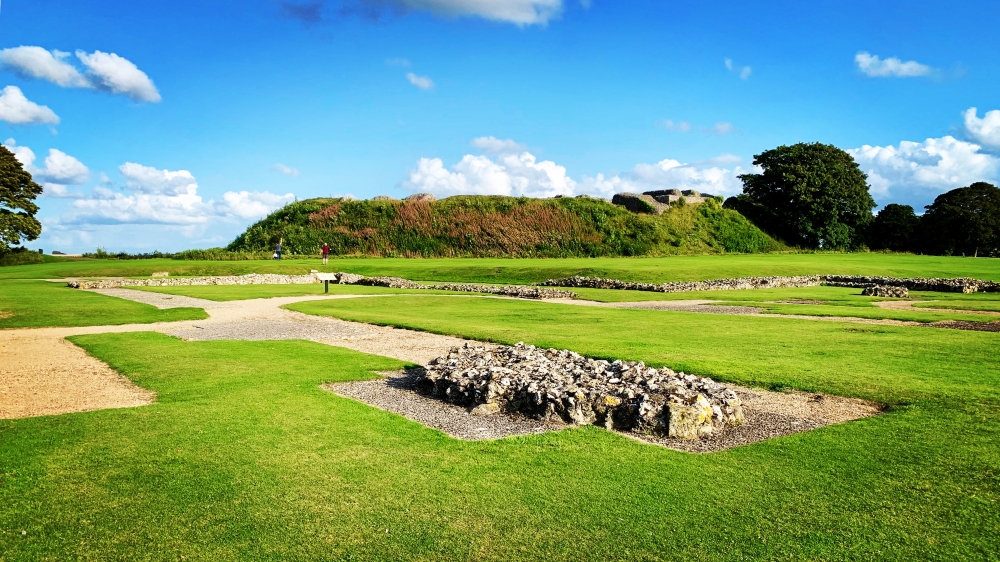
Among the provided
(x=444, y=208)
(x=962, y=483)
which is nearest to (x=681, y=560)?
(x=962, y=483)

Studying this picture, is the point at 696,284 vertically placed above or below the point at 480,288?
above

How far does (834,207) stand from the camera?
8338 cm

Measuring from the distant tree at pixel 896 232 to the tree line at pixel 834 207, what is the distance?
4.24 ft

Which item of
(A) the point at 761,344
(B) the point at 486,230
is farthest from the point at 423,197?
(A) the point at 761,344

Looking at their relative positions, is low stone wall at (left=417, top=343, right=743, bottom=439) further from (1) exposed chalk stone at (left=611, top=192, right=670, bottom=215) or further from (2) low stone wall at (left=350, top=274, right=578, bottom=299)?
A: (1) exposed chalk stone at (left=611, top=192, right=670, bottom=215)

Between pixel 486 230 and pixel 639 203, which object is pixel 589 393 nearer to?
pixel 486 230

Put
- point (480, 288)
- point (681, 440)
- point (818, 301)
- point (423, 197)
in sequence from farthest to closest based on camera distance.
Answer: point (423, 197) → point (480, 288) → point (818, 301) → point (681, 440)

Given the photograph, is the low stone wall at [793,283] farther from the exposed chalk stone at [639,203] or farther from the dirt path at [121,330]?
the exposed chalk stone at [639,203]

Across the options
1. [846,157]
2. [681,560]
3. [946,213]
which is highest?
[846,157]

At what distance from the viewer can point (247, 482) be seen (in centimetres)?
721

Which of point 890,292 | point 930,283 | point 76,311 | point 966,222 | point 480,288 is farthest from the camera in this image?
point 966,222

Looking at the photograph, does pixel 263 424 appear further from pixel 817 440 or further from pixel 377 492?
pixel 817 440

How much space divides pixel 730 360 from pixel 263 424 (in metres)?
10.1

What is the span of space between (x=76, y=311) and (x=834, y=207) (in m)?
83.5
